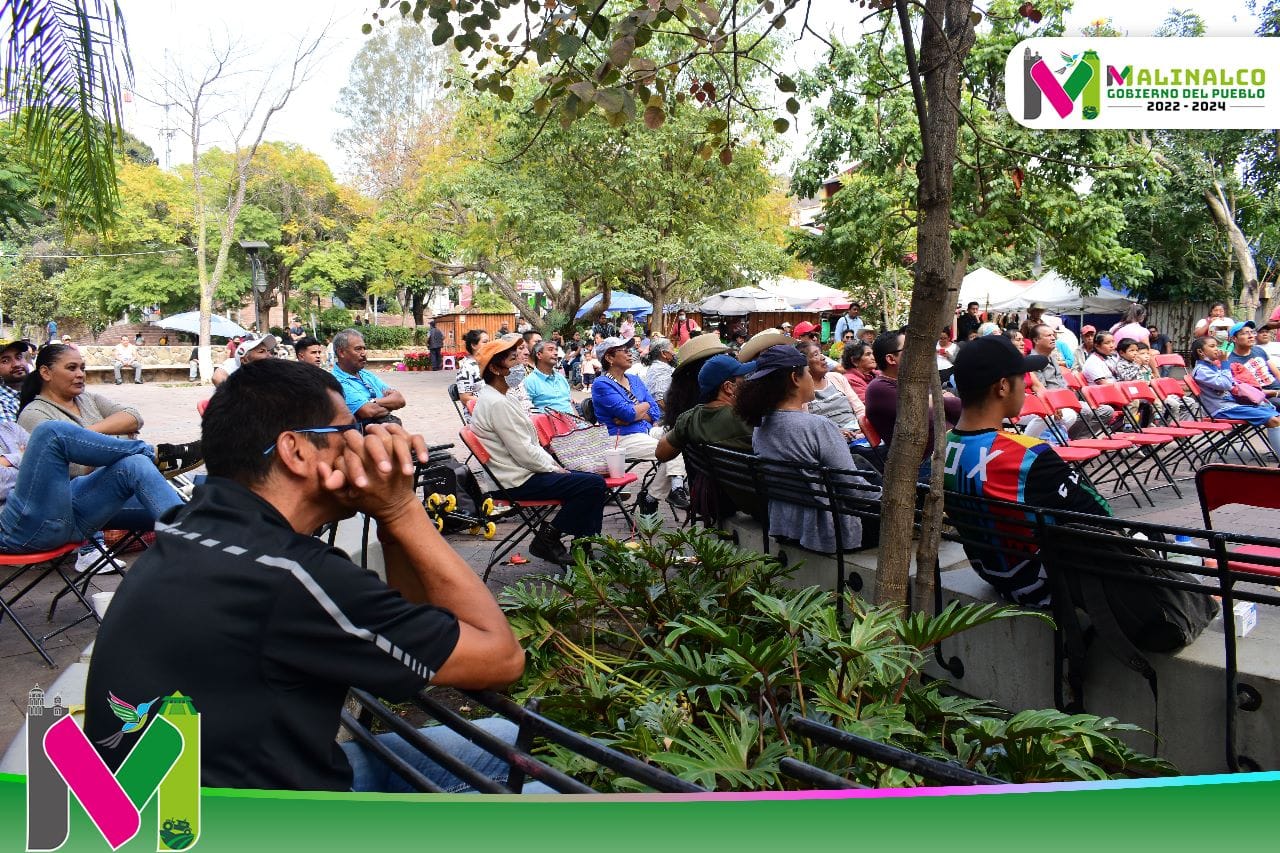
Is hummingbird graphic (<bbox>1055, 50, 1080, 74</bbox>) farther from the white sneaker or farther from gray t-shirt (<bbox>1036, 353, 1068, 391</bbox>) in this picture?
the white sneaker

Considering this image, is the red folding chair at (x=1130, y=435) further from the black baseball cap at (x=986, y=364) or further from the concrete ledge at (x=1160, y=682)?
the black baseball cap at (x=986, y=364)

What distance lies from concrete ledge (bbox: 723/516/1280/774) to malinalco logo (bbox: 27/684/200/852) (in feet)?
8.33

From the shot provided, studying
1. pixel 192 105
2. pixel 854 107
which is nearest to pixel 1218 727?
pixel 854 107

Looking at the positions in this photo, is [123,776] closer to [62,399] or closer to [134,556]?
[62,399]

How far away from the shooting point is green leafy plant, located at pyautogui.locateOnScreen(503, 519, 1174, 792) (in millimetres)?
2086

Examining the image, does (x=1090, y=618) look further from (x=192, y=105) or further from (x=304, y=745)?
(x=192, y=105)

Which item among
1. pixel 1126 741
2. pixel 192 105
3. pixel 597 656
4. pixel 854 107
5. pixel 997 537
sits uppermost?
pixel 192 105

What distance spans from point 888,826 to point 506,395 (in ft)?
17.3

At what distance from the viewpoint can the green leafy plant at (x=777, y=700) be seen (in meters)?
2.09

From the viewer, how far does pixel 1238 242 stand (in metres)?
22.6

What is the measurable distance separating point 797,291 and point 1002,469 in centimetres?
2749

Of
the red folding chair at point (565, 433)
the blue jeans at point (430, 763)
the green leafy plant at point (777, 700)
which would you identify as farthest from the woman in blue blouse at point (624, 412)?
the blue jeans at point (430, 763)

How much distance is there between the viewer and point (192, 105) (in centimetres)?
2711

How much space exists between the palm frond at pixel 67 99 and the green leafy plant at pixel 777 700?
7.42ft
